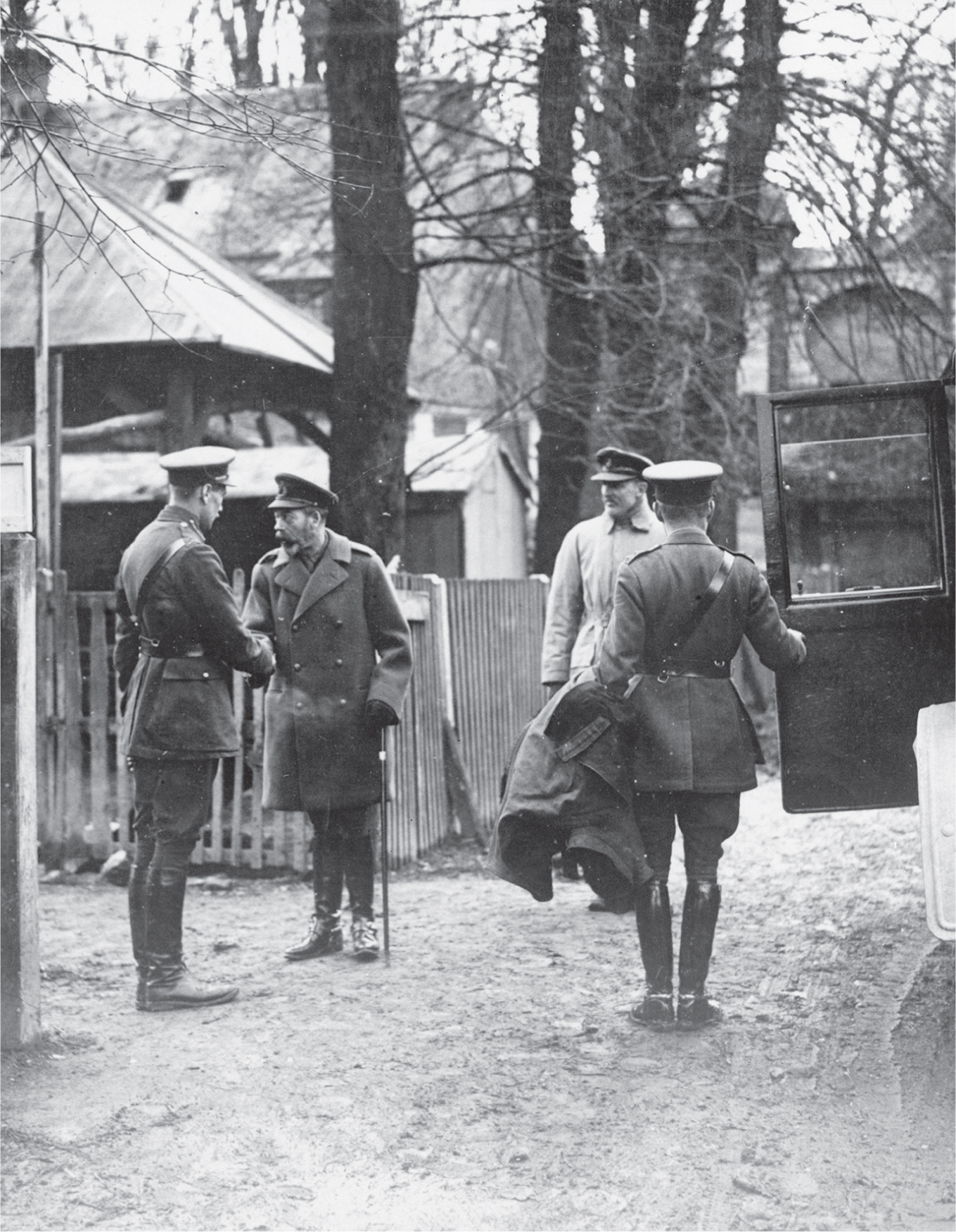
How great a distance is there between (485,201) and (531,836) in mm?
6365

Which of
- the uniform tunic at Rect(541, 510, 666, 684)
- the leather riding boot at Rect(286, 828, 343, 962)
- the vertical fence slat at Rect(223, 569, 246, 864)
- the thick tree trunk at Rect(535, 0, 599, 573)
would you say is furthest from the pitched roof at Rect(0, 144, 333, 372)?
the leather riding boot at Rect(286, 828, 343, 962)

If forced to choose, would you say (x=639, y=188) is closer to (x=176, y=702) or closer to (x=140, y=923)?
(x=176, y=702)

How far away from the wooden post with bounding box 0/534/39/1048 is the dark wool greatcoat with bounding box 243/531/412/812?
1.44m

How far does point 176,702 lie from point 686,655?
1.97 metres

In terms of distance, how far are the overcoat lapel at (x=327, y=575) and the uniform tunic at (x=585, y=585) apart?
3.65 feet

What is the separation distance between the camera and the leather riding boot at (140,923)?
5.43m

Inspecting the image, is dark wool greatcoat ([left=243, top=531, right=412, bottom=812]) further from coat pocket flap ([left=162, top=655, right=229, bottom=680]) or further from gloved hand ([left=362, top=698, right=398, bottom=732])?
coat pocket flap ([left=162, top=655, right=229, bottom=680])

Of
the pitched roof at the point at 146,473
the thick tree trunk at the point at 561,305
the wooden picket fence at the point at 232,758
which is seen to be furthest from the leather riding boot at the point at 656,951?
the pitched roof at the point at 146,473

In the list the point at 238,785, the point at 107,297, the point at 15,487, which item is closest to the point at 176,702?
the point at 15,487

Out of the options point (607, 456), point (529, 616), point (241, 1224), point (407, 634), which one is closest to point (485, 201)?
point (529, 616)

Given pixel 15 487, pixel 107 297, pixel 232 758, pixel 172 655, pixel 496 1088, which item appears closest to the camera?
pixel 496 1088

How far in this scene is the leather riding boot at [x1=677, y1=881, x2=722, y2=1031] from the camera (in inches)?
192

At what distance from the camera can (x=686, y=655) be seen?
4.88 metres

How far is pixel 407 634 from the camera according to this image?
20.0 ft
